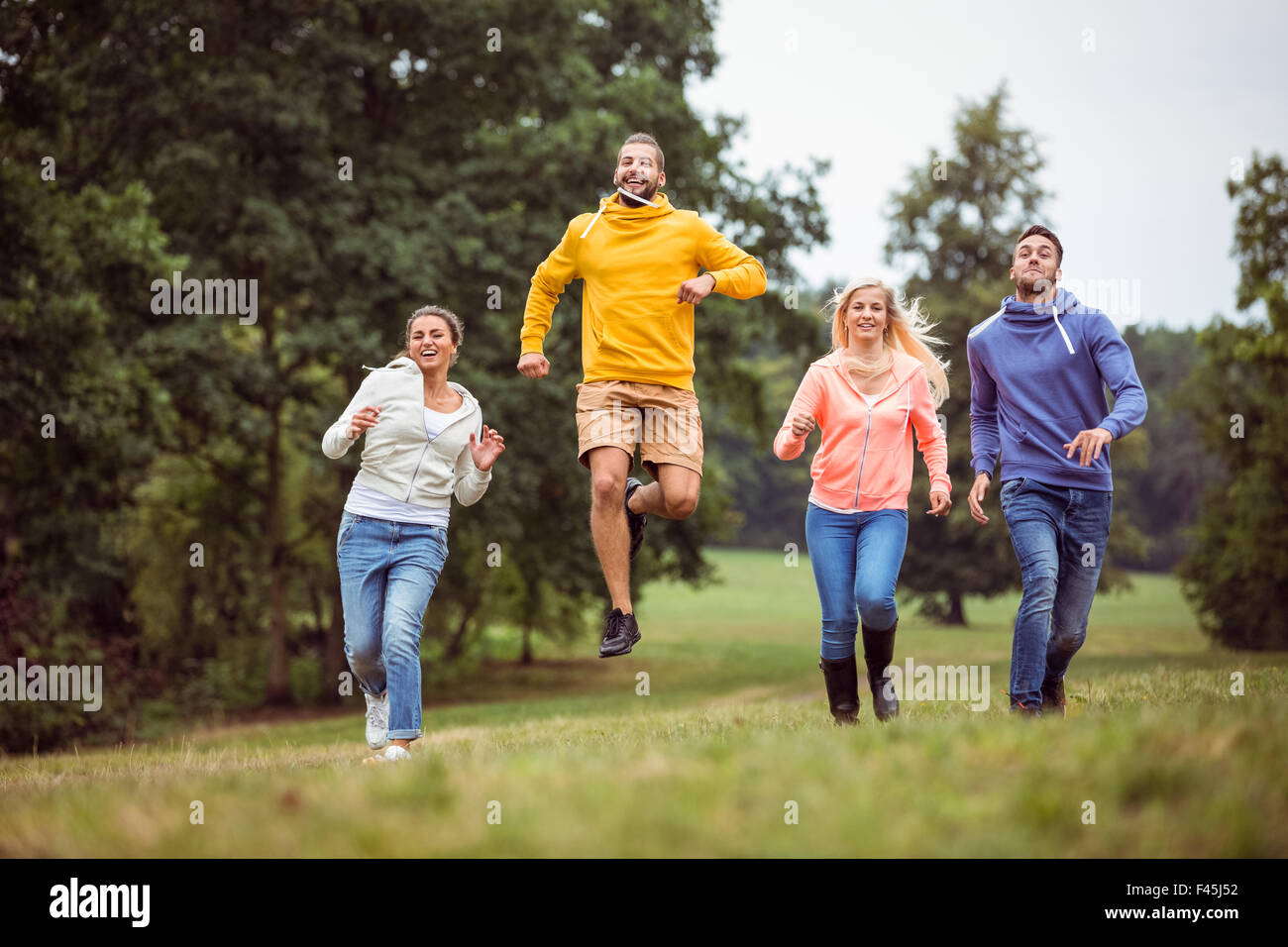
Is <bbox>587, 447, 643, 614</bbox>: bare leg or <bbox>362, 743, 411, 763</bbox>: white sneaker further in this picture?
<bbox>587, 447, 643, 614</bbox>: bare leg

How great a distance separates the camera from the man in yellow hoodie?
653 centimetres

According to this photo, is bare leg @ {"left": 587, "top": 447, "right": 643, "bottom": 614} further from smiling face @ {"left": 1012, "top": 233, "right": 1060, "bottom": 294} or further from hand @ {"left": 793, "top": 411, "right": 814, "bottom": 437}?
smiling face @ {"left": 1012, "top": 233, "right": 1060, "bottom": 294}

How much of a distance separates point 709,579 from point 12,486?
13.5m

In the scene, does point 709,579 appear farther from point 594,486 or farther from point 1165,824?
point 1165,824

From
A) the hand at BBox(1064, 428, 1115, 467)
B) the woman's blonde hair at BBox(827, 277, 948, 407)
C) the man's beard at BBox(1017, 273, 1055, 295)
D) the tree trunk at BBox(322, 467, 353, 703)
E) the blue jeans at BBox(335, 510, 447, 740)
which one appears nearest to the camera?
the hand at BBox(1064, 428, 1115, 467)

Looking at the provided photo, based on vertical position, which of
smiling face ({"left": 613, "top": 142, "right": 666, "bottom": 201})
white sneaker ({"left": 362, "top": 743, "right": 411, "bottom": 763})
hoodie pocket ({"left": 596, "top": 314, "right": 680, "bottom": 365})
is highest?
smiling face ({"left": 613, "top": 142, "right": 666, "bottom": 201})

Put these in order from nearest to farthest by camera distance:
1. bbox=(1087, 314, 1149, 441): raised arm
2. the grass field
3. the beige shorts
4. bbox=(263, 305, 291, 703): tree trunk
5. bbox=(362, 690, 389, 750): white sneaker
A: 1. the grass field
2. bbox=(1087, 314, 1149, 441): raised arm
3. bbox=(362, 690, 389, 750): white sneaker
4. the beige shorts
5. bbox=(263, 305, 291, 703): tree trunk

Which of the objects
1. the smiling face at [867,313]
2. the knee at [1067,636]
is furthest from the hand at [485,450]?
the knee at [1067,636]

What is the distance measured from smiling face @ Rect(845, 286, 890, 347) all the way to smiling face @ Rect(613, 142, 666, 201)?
134cm

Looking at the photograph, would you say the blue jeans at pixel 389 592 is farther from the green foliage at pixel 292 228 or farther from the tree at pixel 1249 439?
the tree at pixel 1249 439

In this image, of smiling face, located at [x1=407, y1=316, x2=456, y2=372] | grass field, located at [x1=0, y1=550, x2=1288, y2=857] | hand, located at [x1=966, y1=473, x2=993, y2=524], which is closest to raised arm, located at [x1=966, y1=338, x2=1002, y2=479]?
hand, located at [x1=966, y1=473, x2=993, y2=524]

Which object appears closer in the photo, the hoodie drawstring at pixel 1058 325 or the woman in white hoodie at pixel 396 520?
the woman in white hoodie at pixel 396 520

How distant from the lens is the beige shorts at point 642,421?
6.63 m

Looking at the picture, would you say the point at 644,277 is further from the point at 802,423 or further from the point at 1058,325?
the point at 1058,325
